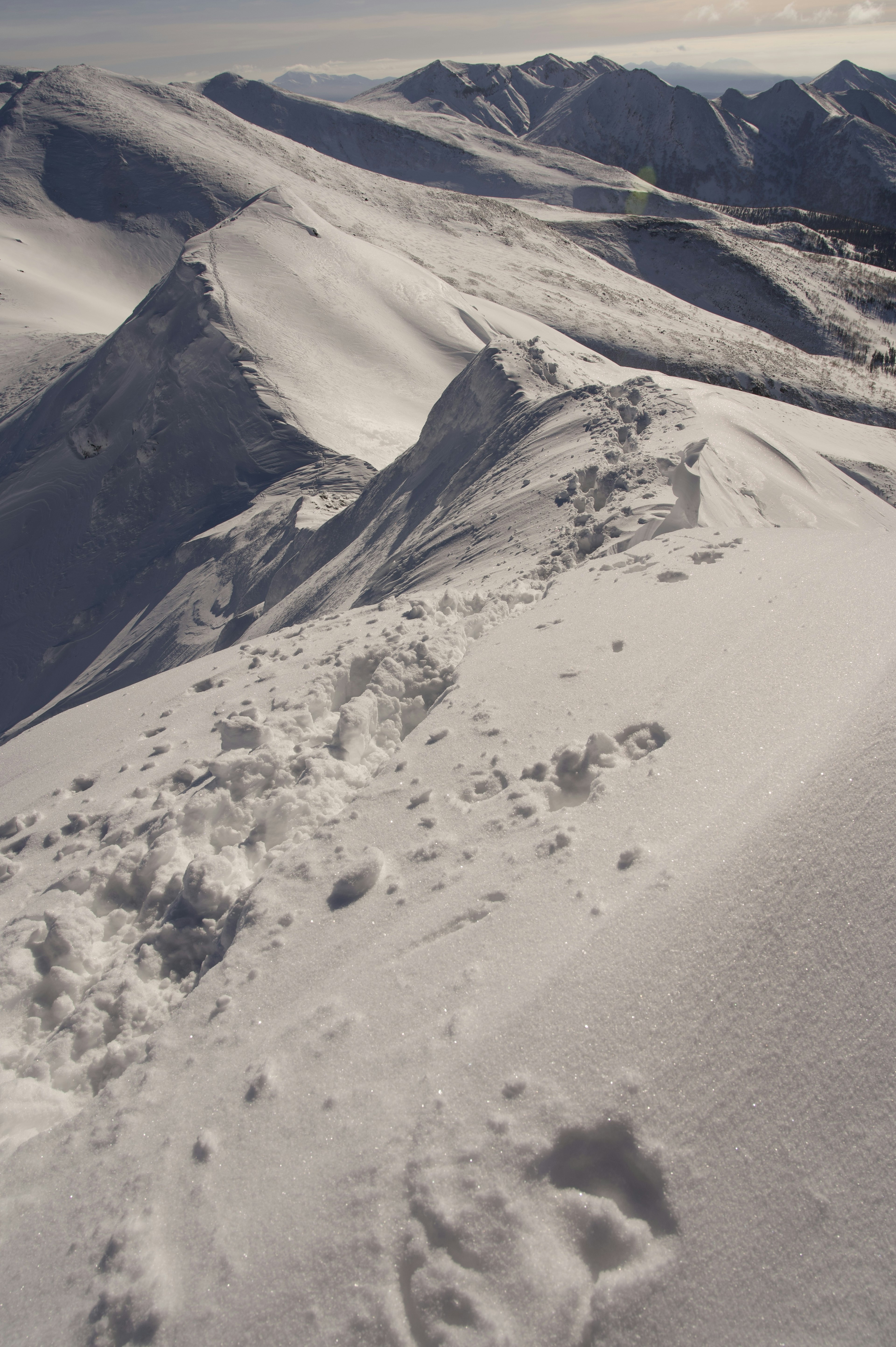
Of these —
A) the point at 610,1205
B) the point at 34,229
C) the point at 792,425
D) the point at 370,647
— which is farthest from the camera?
the point at 34,229

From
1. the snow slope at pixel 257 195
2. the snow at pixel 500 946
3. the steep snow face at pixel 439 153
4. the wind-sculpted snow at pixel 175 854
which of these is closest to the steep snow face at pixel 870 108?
the steep snow face at pixel 439 153

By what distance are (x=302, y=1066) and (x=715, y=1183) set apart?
3.07 ft

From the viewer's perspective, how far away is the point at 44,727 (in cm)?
466

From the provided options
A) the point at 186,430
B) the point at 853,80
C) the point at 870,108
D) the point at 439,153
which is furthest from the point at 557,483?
the point at 853,80

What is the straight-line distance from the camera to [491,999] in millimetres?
1738

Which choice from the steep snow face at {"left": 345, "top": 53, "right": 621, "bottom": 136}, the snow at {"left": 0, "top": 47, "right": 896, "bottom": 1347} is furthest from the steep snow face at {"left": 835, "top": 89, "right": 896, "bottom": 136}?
the snow at {"left": 0, "top": 47, "right": 896, "bottom": 1347}

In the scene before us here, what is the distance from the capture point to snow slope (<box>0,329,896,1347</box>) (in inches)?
54.7

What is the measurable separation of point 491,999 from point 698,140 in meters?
94.5

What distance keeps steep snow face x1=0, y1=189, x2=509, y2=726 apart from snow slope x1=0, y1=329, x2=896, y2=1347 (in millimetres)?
7069

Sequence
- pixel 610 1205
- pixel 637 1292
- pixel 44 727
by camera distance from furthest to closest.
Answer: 1. pixel 44 727
2. pixel 610 1205
3. pixel 637 1292

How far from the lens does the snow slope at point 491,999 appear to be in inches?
54.7

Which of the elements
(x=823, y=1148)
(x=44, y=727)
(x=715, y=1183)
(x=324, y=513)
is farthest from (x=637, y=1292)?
(x=324, y=513)

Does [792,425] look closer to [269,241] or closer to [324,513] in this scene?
[324,513]

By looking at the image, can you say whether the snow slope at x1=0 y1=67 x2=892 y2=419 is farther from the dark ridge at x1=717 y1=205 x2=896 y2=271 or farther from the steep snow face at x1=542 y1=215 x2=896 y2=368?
the dark ridge at x1=717 y1=205 x2=896 y2=271
